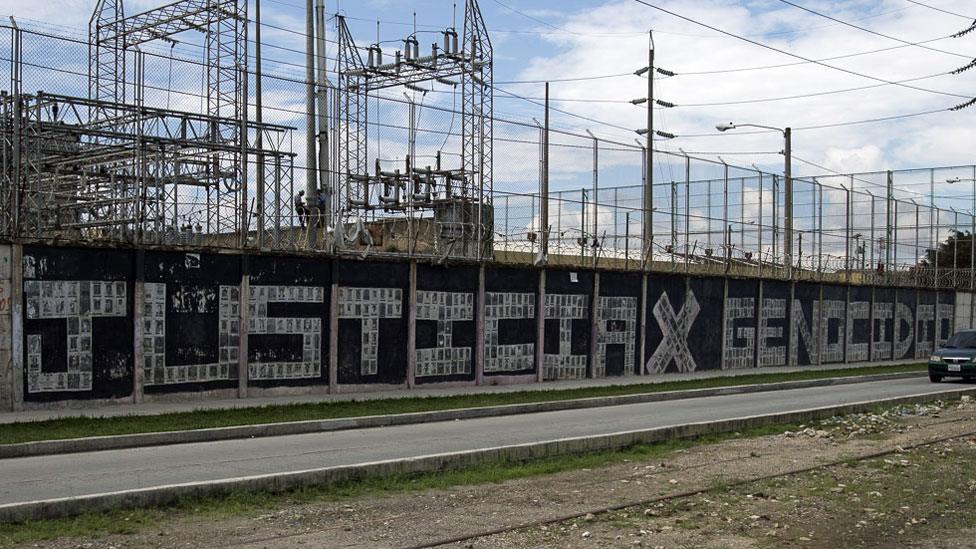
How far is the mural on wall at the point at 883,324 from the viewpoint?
46.2m

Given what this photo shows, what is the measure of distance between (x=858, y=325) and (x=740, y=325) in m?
9.78

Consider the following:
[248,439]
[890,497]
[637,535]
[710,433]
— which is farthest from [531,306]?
[637,535]

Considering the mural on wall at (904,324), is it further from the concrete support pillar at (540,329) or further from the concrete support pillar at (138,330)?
the concrete support pillar at (138,330)

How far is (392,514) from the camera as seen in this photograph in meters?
10.4

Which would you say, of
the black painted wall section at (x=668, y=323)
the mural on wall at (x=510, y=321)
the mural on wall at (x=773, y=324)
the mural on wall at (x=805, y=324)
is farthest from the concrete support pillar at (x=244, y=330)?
the mural on wall at (x=805, y=324)

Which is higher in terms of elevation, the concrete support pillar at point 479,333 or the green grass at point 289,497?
the concrete support pillar at point 479,333

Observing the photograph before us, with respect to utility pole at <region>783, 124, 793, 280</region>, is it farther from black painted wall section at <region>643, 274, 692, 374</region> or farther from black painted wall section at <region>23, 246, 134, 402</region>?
black painted wall section at <region>23, 246, 134, 402</region>

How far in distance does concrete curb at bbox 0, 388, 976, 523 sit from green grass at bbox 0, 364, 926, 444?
4.94m

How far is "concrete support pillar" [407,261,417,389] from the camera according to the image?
25828 mm

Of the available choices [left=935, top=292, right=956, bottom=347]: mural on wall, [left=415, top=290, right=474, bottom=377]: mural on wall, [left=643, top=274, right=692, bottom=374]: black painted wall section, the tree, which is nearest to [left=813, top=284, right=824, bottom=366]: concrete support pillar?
[left=643, top=274, right=692, bottom=374]: black painted wall section

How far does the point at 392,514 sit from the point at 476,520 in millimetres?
855

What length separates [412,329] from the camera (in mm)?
25844

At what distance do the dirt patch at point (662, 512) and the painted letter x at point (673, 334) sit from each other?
1896cm

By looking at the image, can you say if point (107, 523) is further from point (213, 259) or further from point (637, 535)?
point (213, 259)
